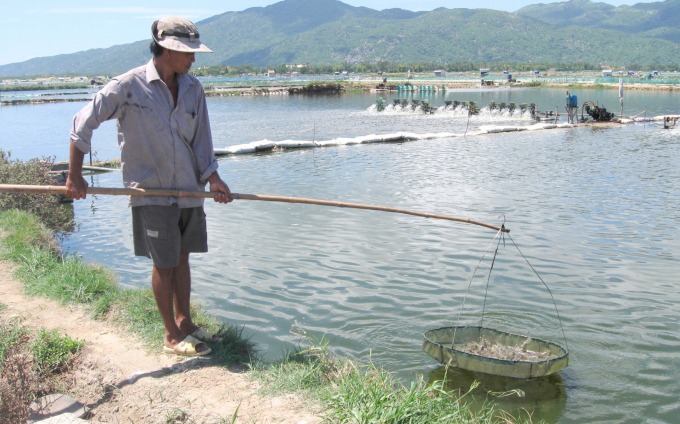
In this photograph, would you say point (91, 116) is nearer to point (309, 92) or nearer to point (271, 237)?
point (271, 237)

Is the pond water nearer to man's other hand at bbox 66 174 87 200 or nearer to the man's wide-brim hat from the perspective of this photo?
man's other hand at bbox 66 174 87 200

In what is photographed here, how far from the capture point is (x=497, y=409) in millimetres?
3650

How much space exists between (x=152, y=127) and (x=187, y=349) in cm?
141

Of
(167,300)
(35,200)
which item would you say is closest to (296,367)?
(167,300)

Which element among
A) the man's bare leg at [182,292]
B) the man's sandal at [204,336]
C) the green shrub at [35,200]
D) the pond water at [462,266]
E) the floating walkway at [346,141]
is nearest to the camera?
the man's bare leg at [182,292]

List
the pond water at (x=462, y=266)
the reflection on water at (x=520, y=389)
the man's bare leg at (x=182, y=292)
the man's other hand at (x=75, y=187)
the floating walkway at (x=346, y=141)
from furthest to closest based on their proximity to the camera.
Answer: the floating walkway at (x=346, y=141)
the pond water at (x=462, y=266)
the reflection on water at (x=520, y=389)
the man's bare leg at (x=182, y=292)
the man's other hand at (x=75, y=187)

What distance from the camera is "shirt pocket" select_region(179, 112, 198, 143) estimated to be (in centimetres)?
323

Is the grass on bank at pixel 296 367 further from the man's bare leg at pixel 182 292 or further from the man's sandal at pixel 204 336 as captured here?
the man's bare leg at pixel 182 292

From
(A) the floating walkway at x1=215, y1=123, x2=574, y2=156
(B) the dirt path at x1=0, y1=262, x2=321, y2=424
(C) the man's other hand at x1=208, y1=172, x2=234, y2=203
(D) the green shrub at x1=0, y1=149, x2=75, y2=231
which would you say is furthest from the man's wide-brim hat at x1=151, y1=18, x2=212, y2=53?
(A) the floating walkway at x1=215, y1=123, x2=574, y2=156

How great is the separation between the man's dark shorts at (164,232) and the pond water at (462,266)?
1.38 meters

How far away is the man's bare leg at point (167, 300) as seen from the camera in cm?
328

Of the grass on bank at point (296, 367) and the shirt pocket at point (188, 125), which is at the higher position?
the shirt pocket at point (188, 125)

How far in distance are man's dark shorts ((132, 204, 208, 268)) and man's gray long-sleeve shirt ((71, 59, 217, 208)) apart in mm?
61

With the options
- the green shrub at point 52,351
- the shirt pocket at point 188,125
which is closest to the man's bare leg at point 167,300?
the green shrub at point 52,351
